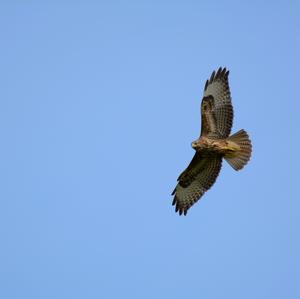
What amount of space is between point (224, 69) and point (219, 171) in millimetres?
1995

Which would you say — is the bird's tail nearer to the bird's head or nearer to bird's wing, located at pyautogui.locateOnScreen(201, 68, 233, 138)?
bird's wing, located at pyautogui.locateOnScreen(201, 68, 233, 138)

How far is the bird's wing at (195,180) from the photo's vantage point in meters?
15.3

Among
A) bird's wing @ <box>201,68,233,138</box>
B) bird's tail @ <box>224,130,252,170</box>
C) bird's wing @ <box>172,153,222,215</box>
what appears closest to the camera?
bird's tail @ <box>224,130,252,170</box>

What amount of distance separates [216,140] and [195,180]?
130 cm

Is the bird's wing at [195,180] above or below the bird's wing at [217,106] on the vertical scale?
below

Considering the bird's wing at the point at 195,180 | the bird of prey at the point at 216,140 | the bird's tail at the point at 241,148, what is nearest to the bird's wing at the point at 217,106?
the bird of prey at the point at 216,140

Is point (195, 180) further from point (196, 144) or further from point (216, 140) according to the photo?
point (216, 140)

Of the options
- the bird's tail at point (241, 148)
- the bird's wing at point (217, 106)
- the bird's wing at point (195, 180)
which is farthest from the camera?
the bird's wing at point (195, 180)

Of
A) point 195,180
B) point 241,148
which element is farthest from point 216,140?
point 195,180

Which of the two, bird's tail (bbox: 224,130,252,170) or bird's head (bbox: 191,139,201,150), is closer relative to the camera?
bird's tail (bbox: 224,130,252,170)

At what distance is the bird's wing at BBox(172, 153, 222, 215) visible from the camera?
15.3 meters

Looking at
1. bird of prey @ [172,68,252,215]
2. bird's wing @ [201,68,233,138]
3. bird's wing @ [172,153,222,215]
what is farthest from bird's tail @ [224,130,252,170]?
bird's wing @ [172,153,222,215]

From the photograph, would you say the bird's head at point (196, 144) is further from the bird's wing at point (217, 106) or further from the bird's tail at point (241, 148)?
the bird's tail at point (241, 148)

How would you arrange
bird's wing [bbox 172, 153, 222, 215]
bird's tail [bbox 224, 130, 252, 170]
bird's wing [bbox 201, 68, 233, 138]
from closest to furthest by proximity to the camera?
bird's tail [bbox 224, 130, 252, 170], bird's wing [bbox 201, 68, 233, 138], bird's wing [bbox 172, 153, 222, 215]
